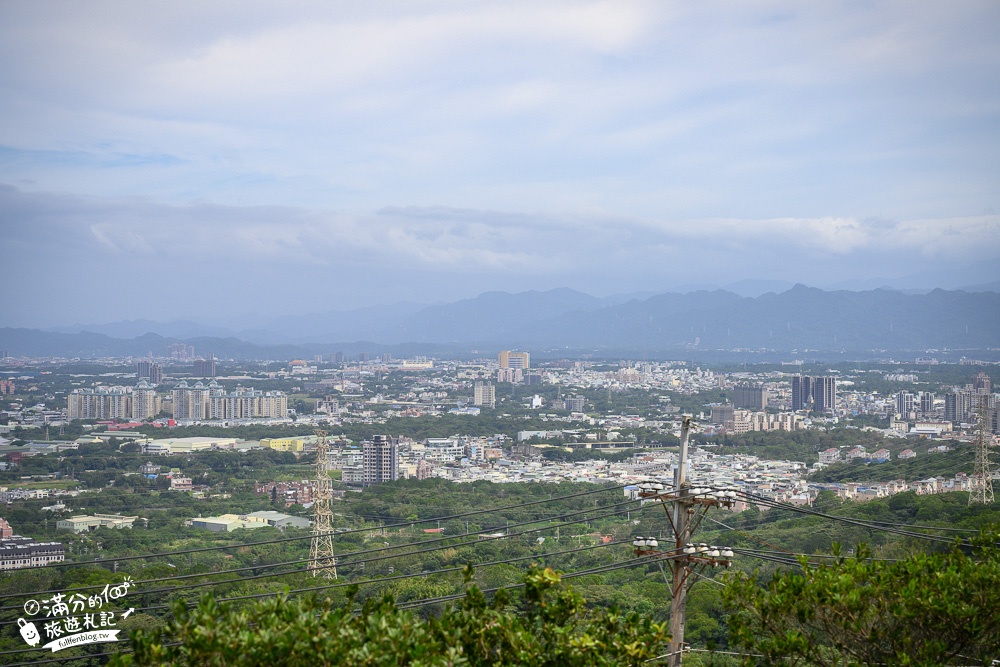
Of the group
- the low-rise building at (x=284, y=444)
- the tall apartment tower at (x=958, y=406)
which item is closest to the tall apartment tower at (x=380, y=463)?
the low-rise building at (x=284, y=444)

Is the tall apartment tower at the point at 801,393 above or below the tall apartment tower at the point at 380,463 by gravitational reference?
above

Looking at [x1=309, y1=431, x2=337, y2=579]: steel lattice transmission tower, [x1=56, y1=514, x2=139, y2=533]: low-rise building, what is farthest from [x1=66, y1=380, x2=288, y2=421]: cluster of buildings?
[x1=309, y1=431, x2=337, y2=579]: steel lattice transmission tower

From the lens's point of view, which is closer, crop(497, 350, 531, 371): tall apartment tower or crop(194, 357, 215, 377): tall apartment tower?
crop(194, 357, 215, 377): tall apartment tower

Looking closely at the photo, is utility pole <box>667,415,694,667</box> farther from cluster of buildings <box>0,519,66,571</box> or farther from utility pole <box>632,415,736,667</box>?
cluster of buildings <box>0,519,66,571</box>

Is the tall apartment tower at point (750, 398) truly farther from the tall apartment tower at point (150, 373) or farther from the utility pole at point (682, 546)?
the utility pole at point (682, 546)

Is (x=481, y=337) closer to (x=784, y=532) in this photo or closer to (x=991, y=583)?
(x=784, y=532)
